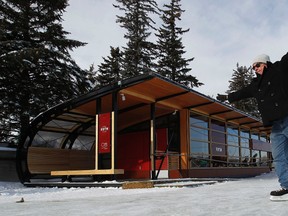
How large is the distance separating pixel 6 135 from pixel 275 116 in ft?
58.2

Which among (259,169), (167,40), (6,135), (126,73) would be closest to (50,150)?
(6,135)

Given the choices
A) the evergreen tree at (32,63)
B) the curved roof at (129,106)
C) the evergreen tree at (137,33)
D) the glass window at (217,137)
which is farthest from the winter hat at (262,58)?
the evergreen tree at (137,33)

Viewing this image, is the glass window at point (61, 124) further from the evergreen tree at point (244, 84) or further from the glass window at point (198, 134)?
the evergreen tree at point (244, 84)

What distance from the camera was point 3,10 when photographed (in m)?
18.0

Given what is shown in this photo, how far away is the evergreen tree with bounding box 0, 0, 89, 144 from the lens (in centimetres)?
1731

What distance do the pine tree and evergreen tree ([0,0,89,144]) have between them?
18.7 meters

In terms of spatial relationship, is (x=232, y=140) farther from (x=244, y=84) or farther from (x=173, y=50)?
(x=244, y=84)

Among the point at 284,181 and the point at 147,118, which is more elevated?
the point at 147,118

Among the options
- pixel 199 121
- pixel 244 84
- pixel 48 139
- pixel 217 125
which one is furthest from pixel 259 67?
pixel 244 84

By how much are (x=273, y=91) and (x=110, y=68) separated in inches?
1453

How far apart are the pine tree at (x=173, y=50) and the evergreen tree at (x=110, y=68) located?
5.02 meters

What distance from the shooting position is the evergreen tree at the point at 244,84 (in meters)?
50.7

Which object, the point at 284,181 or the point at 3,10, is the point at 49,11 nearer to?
the point at 3,10

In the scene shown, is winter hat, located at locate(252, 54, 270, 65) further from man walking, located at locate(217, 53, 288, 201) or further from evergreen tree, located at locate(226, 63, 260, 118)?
evergreen tree, located at locate(226, 63, 260, 118)
